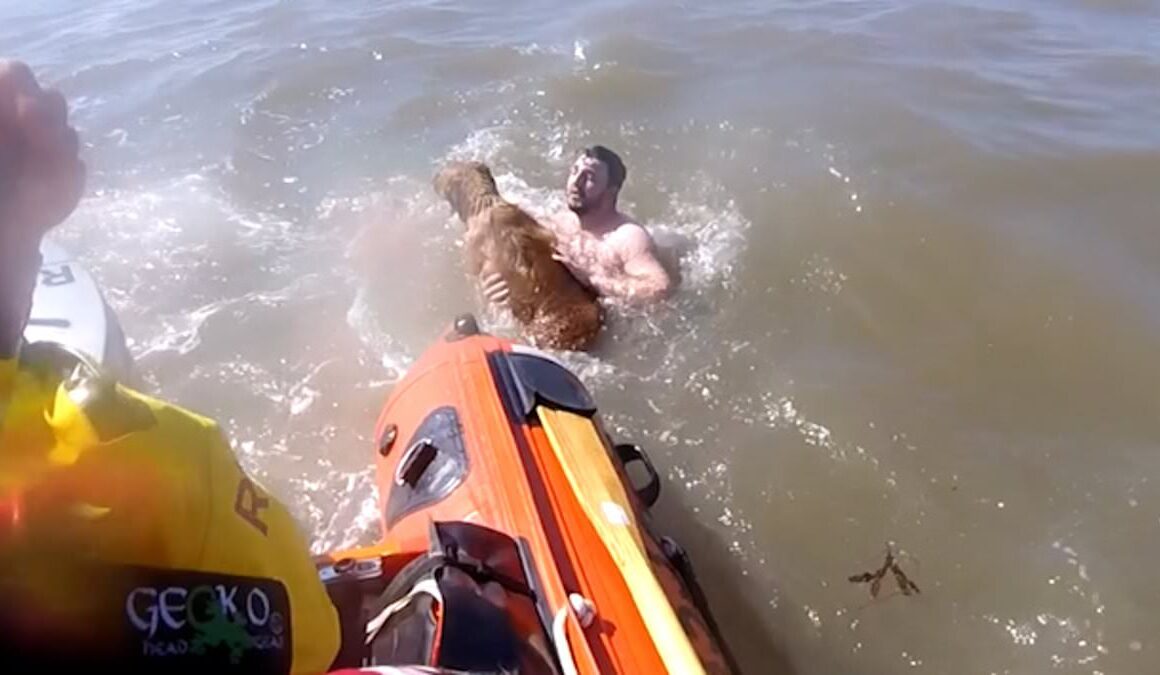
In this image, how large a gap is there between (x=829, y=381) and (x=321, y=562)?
249 centimetres

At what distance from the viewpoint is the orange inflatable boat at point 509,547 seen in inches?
92.0

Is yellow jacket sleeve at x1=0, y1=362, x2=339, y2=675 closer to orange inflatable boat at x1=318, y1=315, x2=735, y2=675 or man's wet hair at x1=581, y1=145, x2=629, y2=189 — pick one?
orange inflatable boat at x1=318, y1=315, x2=735, y2=675

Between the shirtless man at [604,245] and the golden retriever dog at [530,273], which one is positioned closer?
the golden retriever dog at [530,273]

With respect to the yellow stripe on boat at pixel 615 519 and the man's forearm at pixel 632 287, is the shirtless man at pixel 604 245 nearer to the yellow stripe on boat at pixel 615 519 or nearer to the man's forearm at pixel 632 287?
the man's forearm at pixel 632 287

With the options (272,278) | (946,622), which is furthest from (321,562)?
(272,278)

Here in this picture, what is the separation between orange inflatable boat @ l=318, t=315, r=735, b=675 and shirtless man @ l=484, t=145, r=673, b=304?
136cm

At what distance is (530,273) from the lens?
475 cm

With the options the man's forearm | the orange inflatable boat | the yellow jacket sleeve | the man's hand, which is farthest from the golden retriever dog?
the man's hand

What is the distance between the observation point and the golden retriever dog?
15.2 feet

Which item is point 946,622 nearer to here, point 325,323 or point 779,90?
point 325,323

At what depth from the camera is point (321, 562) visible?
2672mm

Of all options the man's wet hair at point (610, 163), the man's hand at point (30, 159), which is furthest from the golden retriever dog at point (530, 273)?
the man's hand at point (30, 159)

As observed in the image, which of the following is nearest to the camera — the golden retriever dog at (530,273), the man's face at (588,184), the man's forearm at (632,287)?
the golden retriever dog at (530,273)

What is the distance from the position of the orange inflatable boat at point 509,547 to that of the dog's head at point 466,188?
1657mm
